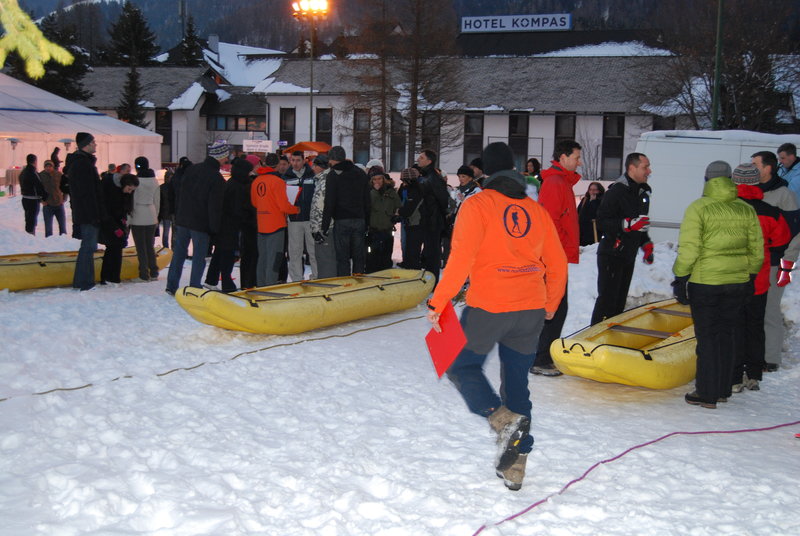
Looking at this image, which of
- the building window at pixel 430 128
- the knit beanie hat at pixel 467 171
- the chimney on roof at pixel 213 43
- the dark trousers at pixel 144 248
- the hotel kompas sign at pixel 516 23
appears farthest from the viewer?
the chimney on roof at pixel 213 43

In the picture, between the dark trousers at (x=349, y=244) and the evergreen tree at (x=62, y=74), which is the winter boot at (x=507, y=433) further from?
the evergreen tree at (x=62, y=74)

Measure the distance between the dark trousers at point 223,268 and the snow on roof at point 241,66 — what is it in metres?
53.1

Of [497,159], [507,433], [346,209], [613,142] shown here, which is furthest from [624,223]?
[613,142]

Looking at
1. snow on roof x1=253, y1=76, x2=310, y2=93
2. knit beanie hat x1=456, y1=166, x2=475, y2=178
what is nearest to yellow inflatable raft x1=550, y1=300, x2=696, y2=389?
knit beanie hat x1=456, y1=166, x2=475, y2=178

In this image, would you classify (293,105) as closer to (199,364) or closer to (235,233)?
(235,233)

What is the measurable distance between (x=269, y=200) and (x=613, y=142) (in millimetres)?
33926

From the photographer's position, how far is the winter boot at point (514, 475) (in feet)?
14.4

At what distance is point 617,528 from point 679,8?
135 feet

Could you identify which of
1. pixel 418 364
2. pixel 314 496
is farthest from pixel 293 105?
pixel 314 496

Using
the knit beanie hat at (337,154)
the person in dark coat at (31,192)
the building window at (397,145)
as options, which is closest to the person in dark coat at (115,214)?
the knit beanie hat at (337,154)

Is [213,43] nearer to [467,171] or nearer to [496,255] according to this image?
[467,171]

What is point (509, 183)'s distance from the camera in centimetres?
457

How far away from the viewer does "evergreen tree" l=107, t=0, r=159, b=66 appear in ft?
225

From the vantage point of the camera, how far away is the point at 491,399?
4.54 metres
